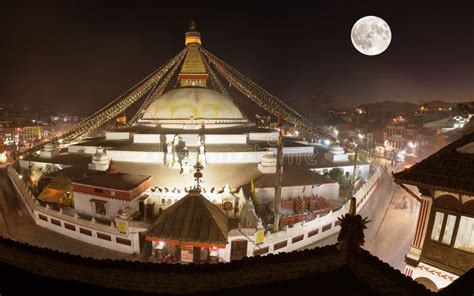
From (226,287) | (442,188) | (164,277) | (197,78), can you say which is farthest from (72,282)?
(197,78)

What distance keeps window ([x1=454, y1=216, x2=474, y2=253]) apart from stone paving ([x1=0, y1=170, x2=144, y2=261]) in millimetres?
12772

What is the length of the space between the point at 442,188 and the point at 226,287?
24.6 ft

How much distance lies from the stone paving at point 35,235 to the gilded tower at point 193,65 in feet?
70.8

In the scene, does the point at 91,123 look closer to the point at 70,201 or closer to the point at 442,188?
the point at 70,201

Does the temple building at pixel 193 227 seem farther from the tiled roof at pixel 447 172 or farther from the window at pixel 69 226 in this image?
the window at pixel 69 226

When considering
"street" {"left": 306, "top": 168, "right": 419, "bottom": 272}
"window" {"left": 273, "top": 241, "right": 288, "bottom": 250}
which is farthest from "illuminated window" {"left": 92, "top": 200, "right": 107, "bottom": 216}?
"street" {"left": 306, "top": 168, "right": 419, "bottom": 272}

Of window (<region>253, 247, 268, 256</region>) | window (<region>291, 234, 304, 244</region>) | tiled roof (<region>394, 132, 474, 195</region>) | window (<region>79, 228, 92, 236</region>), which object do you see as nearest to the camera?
tiled roof (<region>394, 132, 474, 195</region>)

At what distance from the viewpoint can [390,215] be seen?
63.1 feet

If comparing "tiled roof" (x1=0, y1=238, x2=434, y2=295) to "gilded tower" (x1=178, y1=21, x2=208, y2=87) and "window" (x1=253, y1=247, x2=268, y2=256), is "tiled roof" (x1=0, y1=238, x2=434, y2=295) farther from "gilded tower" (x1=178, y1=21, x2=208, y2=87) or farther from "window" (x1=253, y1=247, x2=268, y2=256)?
"gilded tower" (x1=178, y1=21, x2=208, y2=87)

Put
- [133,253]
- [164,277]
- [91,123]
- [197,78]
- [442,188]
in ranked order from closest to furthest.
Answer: [164,277], [442,188], [133,253], [91,123], [197,78]

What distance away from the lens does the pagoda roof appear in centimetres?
986

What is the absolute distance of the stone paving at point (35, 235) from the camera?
45.4 feet

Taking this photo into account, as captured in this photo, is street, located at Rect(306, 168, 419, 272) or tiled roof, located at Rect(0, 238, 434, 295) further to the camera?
street, located at Rect(306, 168, 419, 272)

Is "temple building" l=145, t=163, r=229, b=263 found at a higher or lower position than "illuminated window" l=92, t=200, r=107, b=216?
higher
